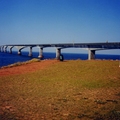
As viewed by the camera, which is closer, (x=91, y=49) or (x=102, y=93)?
(x=102, y=93)

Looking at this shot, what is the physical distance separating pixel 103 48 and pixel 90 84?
5006 centimetres

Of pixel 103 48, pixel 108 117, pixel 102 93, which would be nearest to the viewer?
pixel 108 117

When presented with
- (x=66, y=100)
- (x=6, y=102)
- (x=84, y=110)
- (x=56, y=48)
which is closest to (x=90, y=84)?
(x=66, y=100)

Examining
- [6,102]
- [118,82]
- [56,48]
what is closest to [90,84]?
[118,82]

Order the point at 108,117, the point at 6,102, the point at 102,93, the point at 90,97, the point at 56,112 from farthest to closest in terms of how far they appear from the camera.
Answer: the point at 102,93
the point at 90,97
the point at 6,102
the point at 56,112
the point at 108,117

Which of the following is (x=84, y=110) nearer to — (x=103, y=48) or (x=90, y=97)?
(x=90, y=97)

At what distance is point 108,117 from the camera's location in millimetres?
7316

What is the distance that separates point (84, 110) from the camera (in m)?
8.16

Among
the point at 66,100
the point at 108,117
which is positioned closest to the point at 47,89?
the point at 66,100

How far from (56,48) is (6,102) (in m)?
86.2

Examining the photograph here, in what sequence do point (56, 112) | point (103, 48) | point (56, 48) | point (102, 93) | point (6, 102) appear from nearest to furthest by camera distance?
point (56, 112), point (6, 102), point (102, 93), point (103, 48), point (56, 48)

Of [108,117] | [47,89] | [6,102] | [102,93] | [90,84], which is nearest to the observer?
[108,117]

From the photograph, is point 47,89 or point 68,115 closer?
point 68,115

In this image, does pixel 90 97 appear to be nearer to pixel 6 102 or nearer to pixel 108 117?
pixel 108 117
